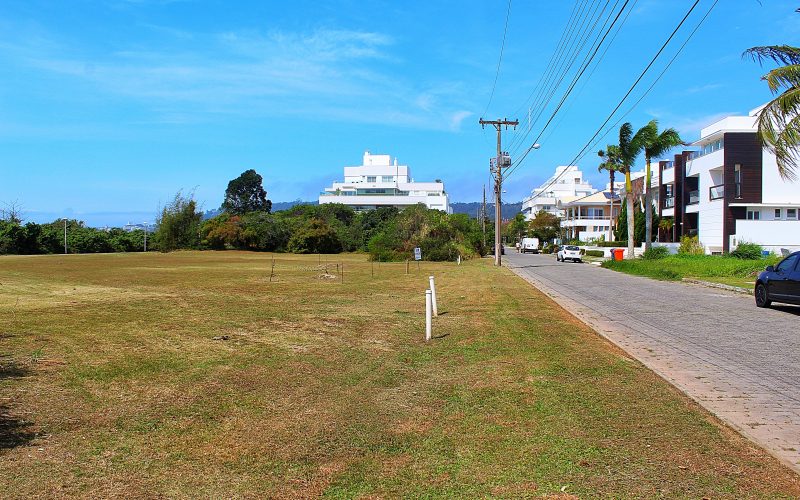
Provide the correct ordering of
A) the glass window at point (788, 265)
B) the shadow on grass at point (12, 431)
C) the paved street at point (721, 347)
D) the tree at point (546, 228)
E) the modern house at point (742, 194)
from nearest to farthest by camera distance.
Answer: the shadow on grass at point (12, 431) < the paved street at point (721, 347) < the glass window at point (788, 265) < the modern house at point (742, 194) < the tree at point (546, 228)

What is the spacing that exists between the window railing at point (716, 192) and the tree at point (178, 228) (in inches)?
2430

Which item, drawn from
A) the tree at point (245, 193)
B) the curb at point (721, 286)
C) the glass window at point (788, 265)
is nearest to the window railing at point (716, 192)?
the curb at point (721, 286)

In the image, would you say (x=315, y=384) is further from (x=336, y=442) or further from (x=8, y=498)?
(x=8, y=498)

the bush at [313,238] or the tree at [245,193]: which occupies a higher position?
the tree at [245,193]

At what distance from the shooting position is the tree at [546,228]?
4173 inches

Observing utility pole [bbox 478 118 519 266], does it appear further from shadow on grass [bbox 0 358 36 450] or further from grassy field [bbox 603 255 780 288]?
shadow on grass [bbox 0 358 36 450]

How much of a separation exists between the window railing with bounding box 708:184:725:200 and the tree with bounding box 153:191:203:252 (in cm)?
6173

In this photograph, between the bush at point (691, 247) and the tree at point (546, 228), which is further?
the tree at point (546, 228)

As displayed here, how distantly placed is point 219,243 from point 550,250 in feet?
154

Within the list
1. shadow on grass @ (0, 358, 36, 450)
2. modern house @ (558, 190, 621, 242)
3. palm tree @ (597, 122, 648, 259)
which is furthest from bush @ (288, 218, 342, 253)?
shadow on grass @ (0, 358, 36, 450)

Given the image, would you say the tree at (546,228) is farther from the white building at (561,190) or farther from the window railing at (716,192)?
the window railing at (716,192)

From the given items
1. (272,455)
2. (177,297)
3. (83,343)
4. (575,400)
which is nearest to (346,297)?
(177,297)

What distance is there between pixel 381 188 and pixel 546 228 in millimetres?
45434

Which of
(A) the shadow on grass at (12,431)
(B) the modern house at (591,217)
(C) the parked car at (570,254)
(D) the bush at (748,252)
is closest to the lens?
(A) the shadow on grass at (12,431)
